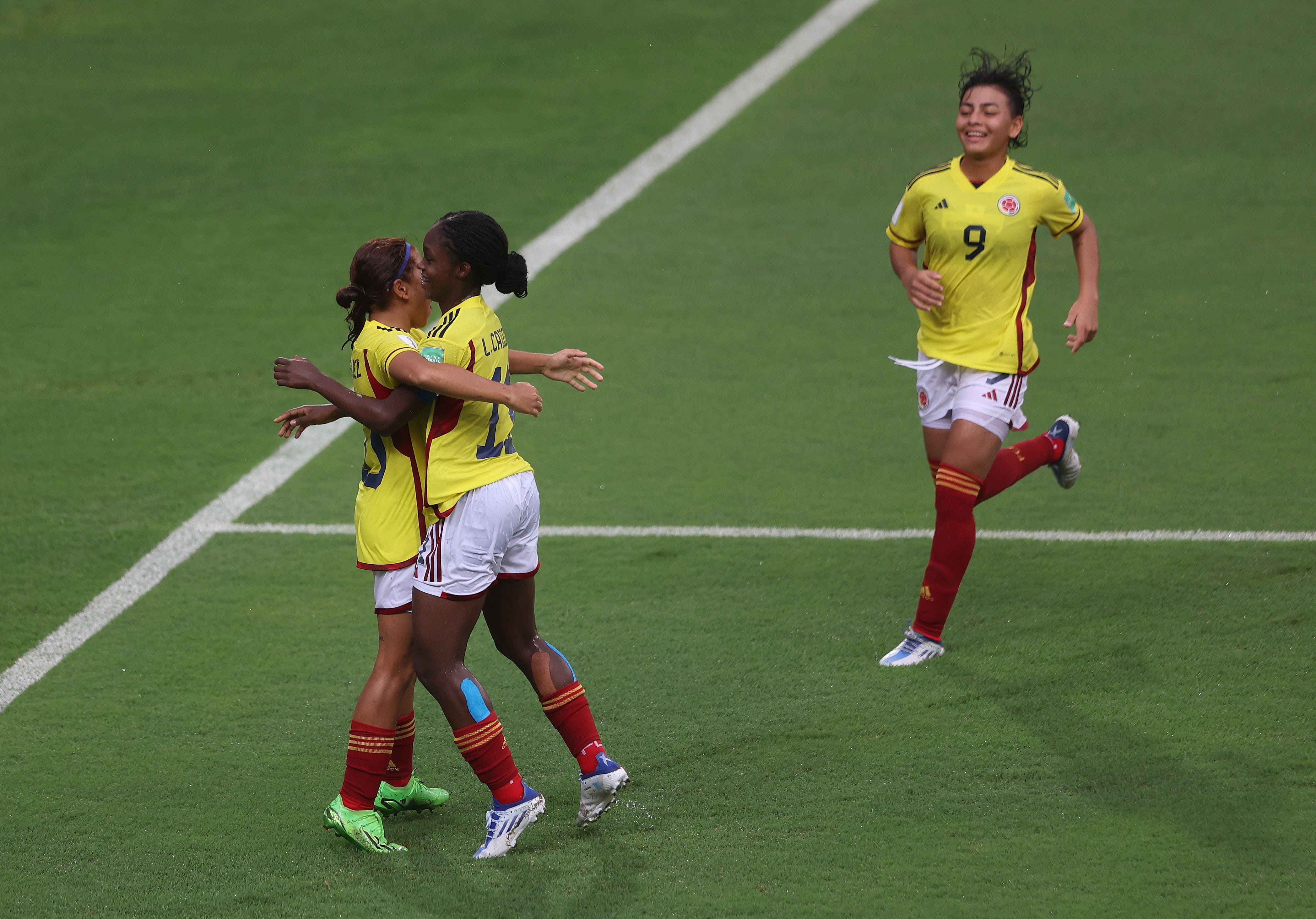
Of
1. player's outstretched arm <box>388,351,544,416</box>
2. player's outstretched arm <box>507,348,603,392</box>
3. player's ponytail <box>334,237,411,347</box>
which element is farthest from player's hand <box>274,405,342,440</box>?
player's outstretched arm <box>507,348,603,392</box>

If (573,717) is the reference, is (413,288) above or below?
above

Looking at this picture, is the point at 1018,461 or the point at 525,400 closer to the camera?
the point at 525,400

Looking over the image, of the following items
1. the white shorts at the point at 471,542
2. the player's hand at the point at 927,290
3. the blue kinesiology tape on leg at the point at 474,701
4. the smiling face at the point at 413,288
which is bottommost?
the blue kinesiology tape on leg at the point at 474,701

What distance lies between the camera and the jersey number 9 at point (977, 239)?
5285mm

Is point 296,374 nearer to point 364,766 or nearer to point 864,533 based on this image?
point 364,766

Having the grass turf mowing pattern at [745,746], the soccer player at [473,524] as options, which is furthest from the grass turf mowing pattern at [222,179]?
the soccer player at [473,524]

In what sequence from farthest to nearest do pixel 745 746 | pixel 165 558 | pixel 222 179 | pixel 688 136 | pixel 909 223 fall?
1. pixel 688 136
2. pixel 222 179
3. pixel 165 558
4. pixel 909 223
5. pixel 745 746

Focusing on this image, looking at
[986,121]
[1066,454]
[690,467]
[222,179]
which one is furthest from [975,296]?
[222,179]

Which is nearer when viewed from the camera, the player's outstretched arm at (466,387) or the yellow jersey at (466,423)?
the player's outstretched arm at (466,387)

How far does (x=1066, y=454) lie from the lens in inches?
238

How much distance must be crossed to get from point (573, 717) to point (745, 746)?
79 cm

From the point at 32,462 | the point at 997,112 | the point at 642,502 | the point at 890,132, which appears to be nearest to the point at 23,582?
the point at 32,462

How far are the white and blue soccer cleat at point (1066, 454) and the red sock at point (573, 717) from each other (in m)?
2.78

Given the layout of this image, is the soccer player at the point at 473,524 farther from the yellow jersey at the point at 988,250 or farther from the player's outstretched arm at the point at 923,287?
the yellow jersey at the point at 988,250
